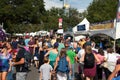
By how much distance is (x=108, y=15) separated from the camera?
71062 millimetres

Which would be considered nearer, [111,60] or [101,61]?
[111,60]

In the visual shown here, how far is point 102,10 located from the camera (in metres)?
75.5

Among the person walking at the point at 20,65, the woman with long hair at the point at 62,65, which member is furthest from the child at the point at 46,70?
the person walking at the point at 20,65

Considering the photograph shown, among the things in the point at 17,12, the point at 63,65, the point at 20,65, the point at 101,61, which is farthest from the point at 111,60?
the point at 17,12

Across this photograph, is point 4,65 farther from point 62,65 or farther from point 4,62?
point 62,65

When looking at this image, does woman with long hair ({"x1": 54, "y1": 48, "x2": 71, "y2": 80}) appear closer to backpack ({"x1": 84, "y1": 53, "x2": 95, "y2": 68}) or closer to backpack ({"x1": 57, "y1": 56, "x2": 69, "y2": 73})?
backpack ({"x1": 57, "y1": 56, "x2": 69, "y2": 73})

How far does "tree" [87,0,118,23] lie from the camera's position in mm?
70812

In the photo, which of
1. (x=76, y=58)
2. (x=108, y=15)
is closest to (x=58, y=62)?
(x=76, y=58)

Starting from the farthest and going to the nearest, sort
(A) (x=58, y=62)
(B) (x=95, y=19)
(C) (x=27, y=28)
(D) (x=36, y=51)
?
1. (C) (x=27, y=28)
2. (B) (x=95, y=19)
3. (D) (x=36, y=51)
4. (A) (x=58, y=62)

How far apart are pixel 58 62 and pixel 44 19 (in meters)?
89.2

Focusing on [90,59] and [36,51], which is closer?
[90,59]

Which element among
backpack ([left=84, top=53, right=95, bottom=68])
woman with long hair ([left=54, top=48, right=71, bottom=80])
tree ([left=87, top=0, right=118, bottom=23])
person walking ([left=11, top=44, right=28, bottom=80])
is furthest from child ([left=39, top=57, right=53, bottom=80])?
tree ([left=87, top=0, right=118, bottom=23])

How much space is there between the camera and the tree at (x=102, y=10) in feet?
232

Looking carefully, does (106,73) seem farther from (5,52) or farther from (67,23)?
(67,23)
